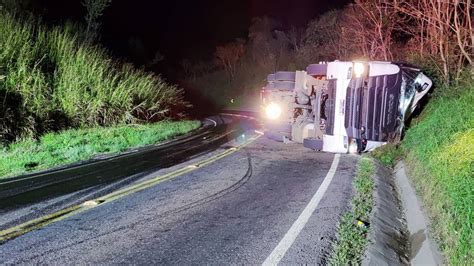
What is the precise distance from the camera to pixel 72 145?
11.4m

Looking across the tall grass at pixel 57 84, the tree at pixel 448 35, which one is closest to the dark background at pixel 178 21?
the tall grass at pixel 57 84

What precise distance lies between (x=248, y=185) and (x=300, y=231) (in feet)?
7.71

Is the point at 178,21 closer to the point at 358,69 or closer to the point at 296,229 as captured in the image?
the point at 358,69

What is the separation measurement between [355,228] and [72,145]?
8.58m

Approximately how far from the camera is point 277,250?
15.0 feet

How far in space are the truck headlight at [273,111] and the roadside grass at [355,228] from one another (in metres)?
4.46

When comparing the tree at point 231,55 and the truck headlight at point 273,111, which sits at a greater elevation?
the tree at point 231,55

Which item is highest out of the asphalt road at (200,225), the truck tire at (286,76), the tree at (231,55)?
the tree at (231,55)

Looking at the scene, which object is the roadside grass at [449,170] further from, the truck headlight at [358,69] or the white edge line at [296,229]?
the truck headlight at [358,69]

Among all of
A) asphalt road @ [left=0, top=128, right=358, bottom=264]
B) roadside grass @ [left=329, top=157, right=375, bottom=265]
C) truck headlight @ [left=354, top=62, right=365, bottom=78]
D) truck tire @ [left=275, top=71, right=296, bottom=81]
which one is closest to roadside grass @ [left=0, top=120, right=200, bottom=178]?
asphalt road @ [left=0, top=128, right=358, bottom=264]

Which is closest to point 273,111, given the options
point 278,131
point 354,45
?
point 278,131

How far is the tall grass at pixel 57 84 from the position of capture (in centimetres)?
1142

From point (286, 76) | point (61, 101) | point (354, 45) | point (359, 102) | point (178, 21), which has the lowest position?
point (61, 101)

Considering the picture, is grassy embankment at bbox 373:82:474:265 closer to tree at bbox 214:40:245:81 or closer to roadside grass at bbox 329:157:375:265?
roadside grass at bbox 329:157:375:265
